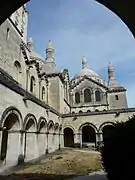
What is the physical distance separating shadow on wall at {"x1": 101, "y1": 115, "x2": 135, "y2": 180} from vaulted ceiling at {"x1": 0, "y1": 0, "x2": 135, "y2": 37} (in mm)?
2920

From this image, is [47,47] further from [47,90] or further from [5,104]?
[5,104]

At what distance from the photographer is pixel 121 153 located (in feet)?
15.7

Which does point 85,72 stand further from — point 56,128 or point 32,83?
point 56,128

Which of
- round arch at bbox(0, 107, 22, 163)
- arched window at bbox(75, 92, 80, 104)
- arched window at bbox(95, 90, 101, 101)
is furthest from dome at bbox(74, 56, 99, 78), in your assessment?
round arch at bbox(0, 107, 22, 163)

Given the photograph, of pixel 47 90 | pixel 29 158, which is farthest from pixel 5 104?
pixel 47 90

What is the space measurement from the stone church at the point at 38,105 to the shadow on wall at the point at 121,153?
53.9 inches

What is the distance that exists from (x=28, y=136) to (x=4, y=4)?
43.3ft

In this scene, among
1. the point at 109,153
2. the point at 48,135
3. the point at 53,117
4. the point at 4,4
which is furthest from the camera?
the point at 53,117

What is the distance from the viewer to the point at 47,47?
36.3 meters

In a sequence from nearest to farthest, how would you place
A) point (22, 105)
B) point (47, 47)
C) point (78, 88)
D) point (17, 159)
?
point (17, 159) < point (22, 105) < point (47, 47) < point (78, 88)

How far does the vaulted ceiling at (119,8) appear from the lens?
2.61 meters

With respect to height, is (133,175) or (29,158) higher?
(133,175)

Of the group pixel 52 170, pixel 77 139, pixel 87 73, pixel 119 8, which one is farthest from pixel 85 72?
pixel 119 8

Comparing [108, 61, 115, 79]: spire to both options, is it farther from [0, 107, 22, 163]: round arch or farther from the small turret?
[0, 107, 22, 163]: round arch
